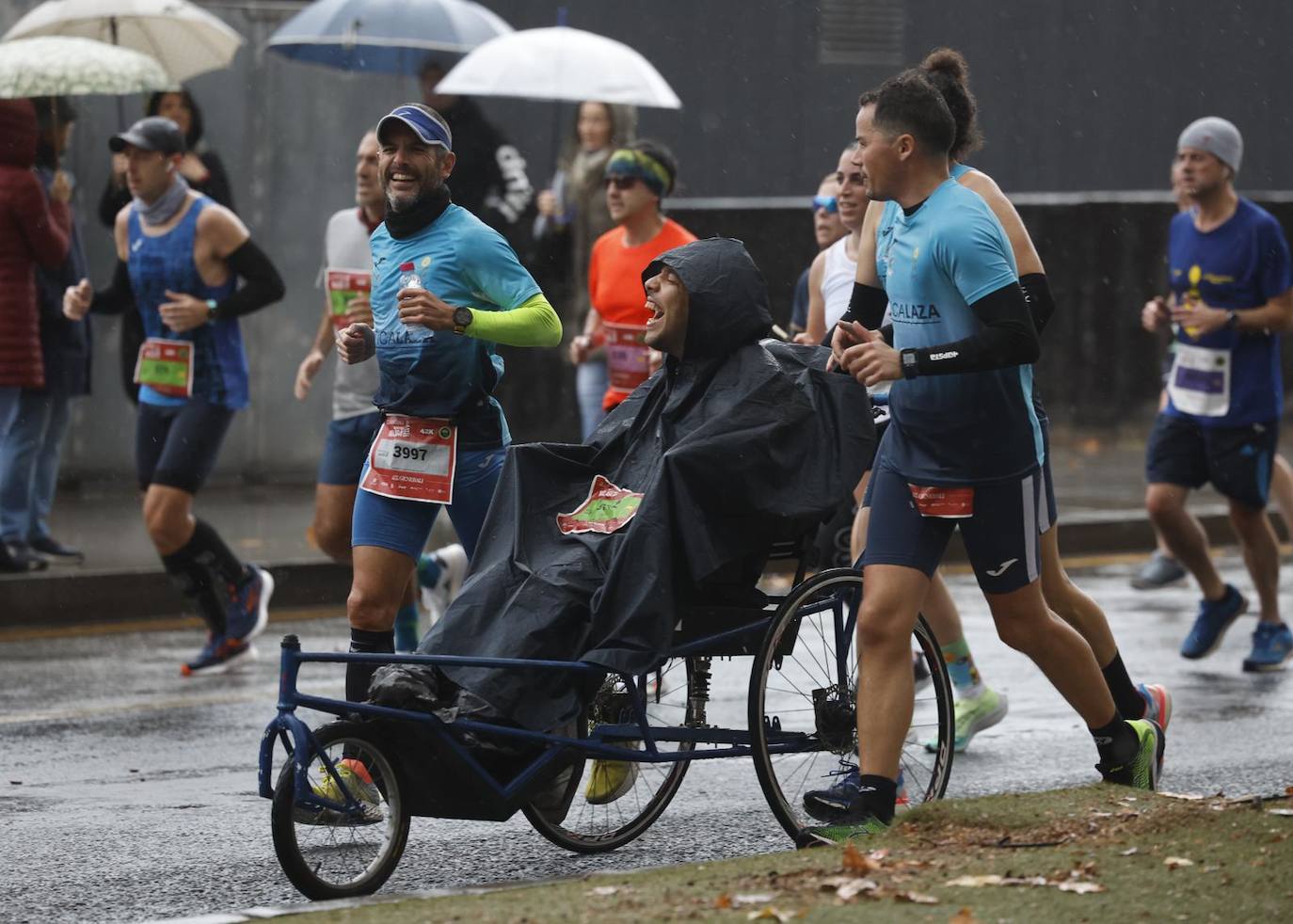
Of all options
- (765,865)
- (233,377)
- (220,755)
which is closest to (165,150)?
(233,377)

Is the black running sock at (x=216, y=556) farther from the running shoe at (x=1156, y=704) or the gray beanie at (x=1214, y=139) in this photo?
the gray beanie at (x=1214, y=139)

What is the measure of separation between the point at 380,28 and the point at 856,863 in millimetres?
9356

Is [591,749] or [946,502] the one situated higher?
[946,502]

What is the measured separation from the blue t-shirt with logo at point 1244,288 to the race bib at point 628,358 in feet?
7.81

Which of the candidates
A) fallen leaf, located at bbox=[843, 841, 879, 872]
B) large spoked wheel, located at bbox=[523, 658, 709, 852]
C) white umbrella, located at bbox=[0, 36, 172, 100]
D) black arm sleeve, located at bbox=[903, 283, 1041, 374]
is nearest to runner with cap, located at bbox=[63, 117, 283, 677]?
A: white umbrella, located at bbox=[0, 36, 172, 100]

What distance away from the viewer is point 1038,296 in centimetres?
632

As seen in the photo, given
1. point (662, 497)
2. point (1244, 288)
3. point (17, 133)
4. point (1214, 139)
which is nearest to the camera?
point (662, 497)

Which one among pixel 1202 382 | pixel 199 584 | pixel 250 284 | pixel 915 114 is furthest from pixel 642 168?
pixel 915 114

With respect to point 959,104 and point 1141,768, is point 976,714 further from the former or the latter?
point 959,104

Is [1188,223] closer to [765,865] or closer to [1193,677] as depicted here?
[1193,677]

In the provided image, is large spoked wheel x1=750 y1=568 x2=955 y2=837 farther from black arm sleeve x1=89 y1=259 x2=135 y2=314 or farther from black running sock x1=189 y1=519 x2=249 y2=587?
black arm sleeve x1=89 y1=259 x2=135 y2=314

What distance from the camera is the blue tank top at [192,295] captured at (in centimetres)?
955

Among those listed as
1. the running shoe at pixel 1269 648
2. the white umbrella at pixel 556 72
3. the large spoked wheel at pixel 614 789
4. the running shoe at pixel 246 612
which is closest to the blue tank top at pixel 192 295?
the running shoe at pixel 246 612

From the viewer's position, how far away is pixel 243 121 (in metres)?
15.3
